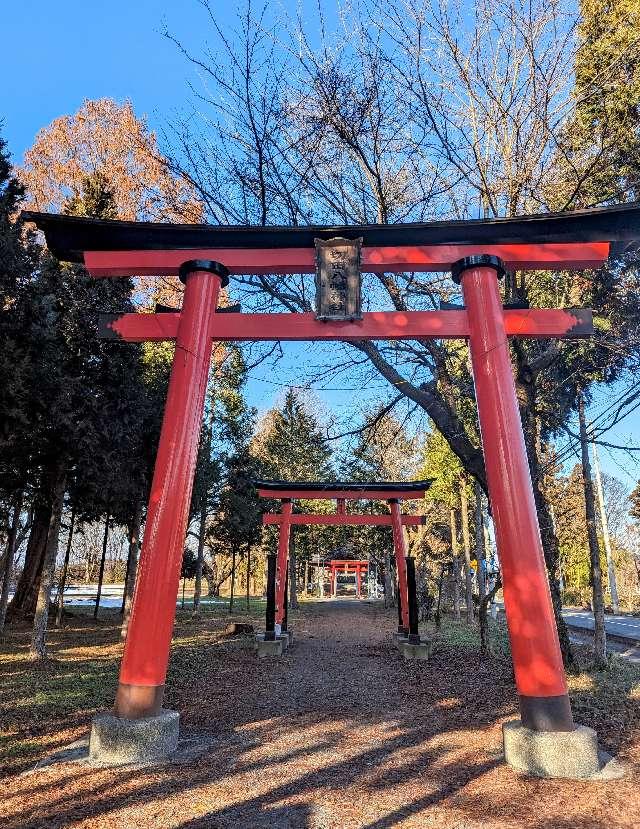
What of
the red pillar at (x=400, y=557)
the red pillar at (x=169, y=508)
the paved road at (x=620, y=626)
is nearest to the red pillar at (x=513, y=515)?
the red pillar at (x=169, y=508)

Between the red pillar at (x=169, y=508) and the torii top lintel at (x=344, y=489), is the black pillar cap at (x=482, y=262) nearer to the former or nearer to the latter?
the red pillar at (x=169, y=508)

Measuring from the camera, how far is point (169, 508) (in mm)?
4836

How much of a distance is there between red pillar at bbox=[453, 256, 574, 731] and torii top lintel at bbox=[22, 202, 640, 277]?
0.31 m

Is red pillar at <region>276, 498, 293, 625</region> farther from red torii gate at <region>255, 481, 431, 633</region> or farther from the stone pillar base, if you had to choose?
the stone pillar base

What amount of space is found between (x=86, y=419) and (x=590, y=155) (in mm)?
10127

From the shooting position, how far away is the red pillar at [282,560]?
1262 centimetres

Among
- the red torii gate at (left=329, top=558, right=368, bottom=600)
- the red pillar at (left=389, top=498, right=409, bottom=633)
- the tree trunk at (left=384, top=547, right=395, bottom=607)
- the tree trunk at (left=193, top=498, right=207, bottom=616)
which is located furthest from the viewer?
the red torii gate at (left=329, top=558, right=368, bottom=600)

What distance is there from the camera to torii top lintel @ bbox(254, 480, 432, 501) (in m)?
12.3

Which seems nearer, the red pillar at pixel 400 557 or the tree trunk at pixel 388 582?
the red pillar at pixel 400 557

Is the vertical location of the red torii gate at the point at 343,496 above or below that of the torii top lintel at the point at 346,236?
below

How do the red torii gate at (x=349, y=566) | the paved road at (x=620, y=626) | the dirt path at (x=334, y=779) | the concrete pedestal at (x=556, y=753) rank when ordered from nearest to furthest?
the dirt path at (x=334, y=779) < the concrete pedestal at (x=556, y=753) < the paved road at (x=620, y=626) < the red torii gate at (x=349, y=566)

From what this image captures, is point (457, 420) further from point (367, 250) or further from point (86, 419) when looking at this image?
point (86, 419)

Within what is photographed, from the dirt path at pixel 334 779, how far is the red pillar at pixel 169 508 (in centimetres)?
67

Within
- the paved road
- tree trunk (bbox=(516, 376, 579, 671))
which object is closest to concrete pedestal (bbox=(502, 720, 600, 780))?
tree trunk (bbox=(516, 376, 579, 671))
